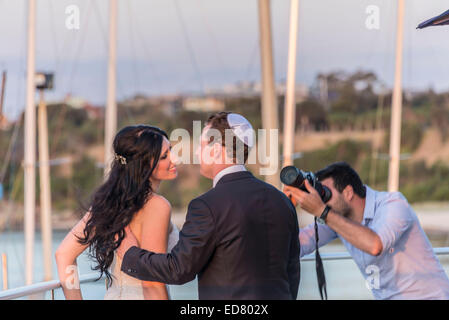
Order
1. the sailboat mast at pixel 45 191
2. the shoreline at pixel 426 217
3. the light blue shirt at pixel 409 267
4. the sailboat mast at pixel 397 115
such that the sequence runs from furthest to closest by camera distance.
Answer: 1. the shoreline at pixel 426 217
2. the sailboat mast at pixel 397 115
3. the sailboat mast at pixel 45 191
4. the light blue shirt at pixel 409 267

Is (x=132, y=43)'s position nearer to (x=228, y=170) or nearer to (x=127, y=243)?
(x=127, y=243)

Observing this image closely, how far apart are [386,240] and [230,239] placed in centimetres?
70

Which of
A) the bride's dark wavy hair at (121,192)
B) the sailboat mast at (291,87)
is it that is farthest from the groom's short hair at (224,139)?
the sailboat mast at (291,87)

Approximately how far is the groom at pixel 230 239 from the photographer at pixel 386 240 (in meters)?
0.17

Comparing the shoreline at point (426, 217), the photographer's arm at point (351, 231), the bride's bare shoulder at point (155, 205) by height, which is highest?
the bride's bare shoulder at point (155, 205)

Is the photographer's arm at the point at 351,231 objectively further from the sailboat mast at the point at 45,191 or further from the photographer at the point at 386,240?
the sailboat mast at the point at 45,191


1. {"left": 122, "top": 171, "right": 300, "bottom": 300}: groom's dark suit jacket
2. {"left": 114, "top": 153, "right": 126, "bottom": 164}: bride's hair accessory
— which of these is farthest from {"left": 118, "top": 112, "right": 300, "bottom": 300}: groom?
{"left": 114, "top": 153, "right": 126, "bottom": 164}: bride's hair accessory

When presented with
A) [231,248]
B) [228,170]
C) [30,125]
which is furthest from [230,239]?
[30,125]

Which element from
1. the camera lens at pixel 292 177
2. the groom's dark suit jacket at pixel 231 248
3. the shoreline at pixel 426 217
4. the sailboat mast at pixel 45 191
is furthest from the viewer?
the shoreline at pixel 426 217

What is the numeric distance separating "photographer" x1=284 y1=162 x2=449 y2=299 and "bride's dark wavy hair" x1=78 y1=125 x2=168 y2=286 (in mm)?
617

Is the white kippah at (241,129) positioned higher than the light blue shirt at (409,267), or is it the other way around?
the white kippah at (241,129)

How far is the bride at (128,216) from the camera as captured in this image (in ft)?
9.81

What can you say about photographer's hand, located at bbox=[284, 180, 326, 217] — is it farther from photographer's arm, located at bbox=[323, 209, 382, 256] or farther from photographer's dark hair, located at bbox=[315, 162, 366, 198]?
photographer's dark hair, located at bbox=[315, 162, 366, 198]

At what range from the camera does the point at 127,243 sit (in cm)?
298
